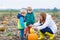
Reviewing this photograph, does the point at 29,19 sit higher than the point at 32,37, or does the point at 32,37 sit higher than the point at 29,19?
the point at 29,19

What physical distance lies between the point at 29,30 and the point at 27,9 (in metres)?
0.63

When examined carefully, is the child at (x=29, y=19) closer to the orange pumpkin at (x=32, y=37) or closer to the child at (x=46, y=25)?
the orange pumpkin at (x=32, y=37)

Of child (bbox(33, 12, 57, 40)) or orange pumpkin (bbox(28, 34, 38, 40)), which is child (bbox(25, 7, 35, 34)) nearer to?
orange pumpkin (bbox(28, 34, 38, 40))

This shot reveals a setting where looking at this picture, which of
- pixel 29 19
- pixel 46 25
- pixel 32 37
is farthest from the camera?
pixel 29 19

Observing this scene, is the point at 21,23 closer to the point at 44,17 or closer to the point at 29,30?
the point at 29,30

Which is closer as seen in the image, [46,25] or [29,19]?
[46,25]

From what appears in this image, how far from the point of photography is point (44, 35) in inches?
332

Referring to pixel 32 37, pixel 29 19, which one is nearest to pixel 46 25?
pixel 32 37

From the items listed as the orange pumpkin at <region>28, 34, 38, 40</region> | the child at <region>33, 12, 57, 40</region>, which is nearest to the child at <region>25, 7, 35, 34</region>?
the orange pumpkin at <region>28, 34, 38, 40</region>

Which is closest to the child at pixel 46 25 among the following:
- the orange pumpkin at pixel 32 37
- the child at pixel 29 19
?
the orange pumpkin at pixel 32 37

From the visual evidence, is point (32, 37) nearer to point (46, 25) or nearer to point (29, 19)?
point (29, 19)

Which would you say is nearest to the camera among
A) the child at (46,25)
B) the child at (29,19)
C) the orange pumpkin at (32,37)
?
the child at (46,25)

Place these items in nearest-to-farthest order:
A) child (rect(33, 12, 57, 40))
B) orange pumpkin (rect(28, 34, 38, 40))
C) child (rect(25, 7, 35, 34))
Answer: child (rect(33, 12, 57, 40)) < orange pumpkin (rect(28, 34, 38, 40)) < child (rect(25, 7, 35, 34))

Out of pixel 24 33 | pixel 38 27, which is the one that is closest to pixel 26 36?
pixel 24 33
